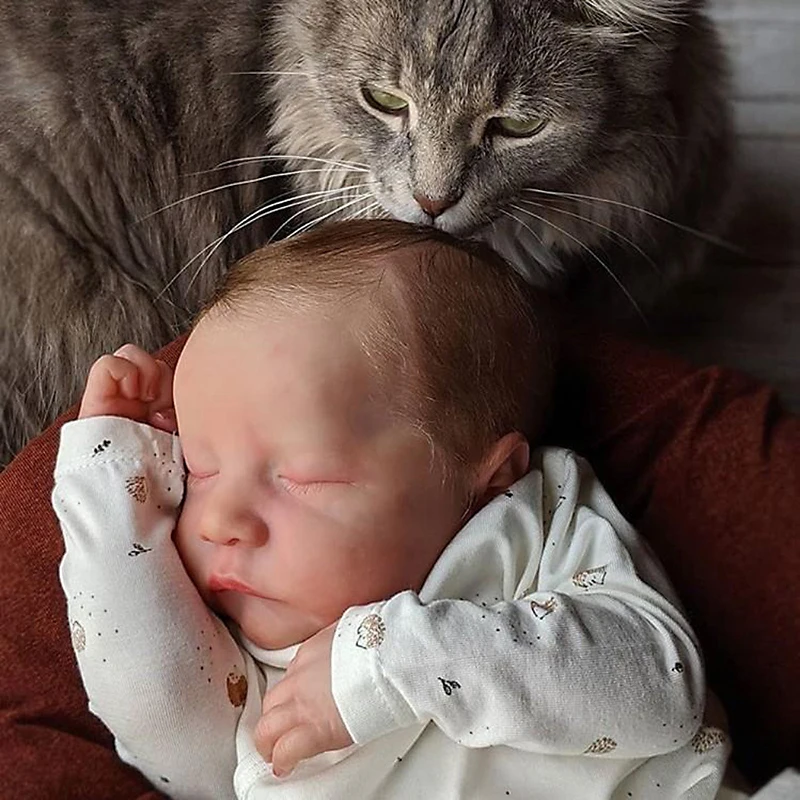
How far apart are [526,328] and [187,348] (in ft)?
1.08

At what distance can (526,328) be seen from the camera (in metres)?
1.20

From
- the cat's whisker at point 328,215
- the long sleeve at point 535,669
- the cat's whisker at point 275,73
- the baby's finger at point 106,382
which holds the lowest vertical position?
the long sleeve at point 535,669

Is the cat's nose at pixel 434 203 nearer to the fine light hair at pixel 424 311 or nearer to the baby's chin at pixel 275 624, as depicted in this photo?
the fine light hair at pixel 424 311

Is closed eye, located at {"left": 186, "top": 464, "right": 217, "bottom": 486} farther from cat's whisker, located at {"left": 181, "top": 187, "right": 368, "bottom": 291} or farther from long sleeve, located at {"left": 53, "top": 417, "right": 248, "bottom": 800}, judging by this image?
cat's whisker, located at {"left": 181, "top": 187, "right": 368, "bottom": 291}

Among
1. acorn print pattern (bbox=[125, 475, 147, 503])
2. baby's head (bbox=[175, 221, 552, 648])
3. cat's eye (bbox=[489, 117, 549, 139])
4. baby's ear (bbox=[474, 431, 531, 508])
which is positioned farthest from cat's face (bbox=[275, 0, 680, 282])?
acorn print pattern (bbox=[125, 475, 147, 503])

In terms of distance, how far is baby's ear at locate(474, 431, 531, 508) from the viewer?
3.81ft

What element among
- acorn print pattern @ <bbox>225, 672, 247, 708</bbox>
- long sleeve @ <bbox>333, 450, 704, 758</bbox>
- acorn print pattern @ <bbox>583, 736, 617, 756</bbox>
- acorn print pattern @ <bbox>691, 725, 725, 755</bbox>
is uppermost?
long sleeve @ <bbox>333, 450, 704, 758</bbox>

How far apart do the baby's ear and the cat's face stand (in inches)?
12.3

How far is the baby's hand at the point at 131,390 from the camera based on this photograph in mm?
1237

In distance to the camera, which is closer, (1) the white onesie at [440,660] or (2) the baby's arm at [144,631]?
(1) the white onesie at [440,660]

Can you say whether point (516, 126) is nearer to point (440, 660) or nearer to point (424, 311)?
point (424, 311)

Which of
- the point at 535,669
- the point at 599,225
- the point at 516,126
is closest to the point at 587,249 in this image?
the point at 599,225

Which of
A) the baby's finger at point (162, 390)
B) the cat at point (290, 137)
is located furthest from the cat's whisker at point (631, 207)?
the baby's finger at point (162, 390)

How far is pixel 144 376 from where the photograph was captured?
127 cm
